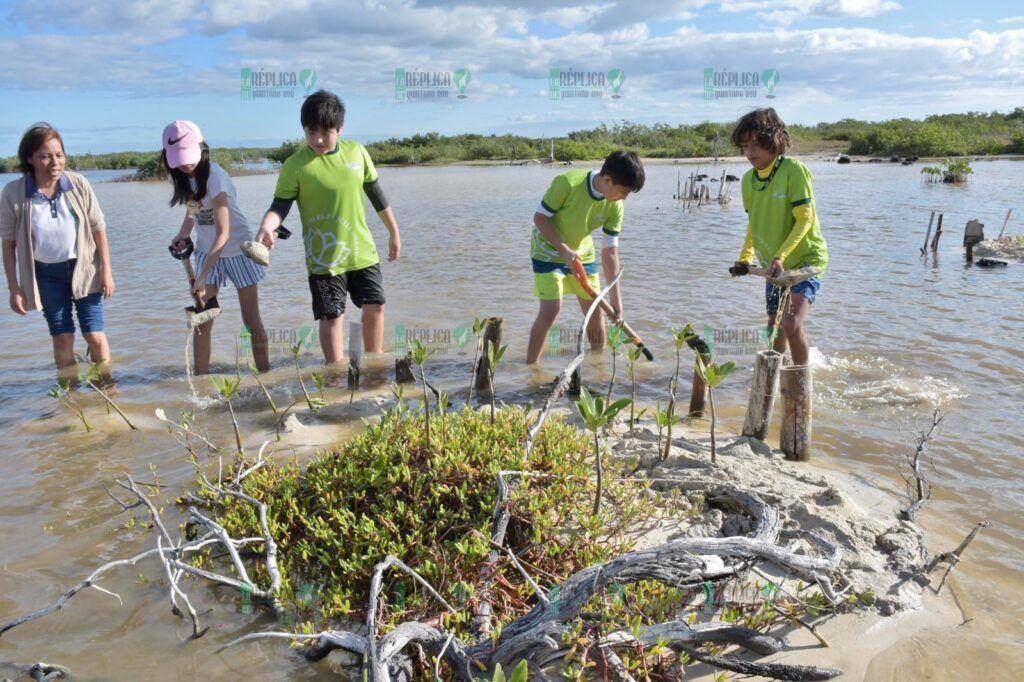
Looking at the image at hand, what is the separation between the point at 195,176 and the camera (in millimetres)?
5098

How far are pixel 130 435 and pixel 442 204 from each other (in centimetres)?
1943

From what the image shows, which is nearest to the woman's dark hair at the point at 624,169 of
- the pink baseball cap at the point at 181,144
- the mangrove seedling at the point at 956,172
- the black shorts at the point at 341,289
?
the black shorts at the point at 341,289

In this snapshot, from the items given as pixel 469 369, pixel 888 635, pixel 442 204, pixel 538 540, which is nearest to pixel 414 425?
pixel 538 540

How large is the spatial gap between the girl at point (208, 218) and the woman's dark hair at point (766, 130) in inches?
147

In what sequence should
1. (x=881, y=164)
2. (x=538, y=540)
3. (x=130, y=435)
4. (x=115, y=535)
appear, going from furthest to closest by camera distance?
1. (x=881, y=164)
2. (x=130, y=435)
3. (x=115, y=535)
4. (x=538, y=540)

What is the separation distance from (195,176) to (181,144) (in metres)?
0.28

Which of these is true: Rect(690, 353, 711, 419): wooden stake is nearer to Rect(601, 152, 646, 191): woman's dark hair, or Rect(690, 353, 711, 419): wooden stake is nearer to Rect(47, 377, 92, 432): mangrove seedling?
Rect(601, 152, 646, 191): woman's dark hair

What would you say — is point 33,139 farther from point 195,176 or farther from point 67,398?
point 67,398

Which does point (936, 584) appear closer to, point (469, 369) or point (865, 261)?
point (469, 369)

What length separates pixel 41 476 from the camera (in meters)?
4.41

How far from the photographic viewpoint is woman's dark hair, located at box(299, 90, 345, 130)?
4863 millimetres

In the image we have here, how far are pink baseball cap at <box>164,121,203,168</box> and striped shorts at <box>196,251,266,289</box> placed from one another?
0.77 meters

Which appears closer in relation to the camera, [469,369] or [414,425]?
[414,425]

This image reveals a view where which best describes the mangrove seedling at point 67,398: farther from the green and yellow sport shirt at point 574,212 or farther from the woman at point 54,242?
the green and yellow sport shirt at point 574,212
